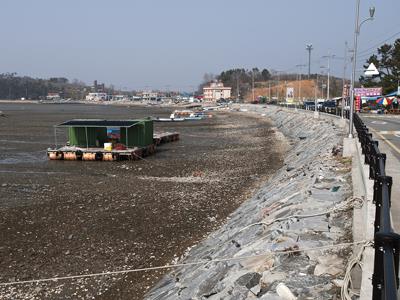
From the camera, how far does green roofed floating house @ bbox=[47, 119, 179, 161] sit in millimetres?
34122

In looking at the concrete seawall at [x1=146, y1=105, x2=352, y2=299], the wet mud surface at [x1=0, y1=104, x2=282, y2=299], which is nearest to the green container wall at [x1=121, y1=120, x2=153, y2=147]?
the wet mud surface at [x1=0, y1=104, x2=282, y2=299]

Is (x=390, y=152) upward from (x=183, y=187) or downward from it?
upward

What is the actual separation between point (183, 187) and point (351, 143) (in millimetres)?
8818

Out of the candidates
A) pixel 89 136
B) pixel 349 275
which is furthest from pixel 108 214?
pixel 89 136

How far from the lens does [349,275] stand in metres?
6.06

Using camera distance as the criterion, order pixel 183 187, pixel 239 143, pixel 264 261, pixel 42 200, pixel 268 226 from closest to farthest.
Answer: pixel 264 261 → pixel 268 226 → pixel 42 200 → pixel 183 187 → pixel 239 143

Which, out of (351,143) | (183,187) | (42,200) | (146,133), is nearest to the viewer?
(351,143)

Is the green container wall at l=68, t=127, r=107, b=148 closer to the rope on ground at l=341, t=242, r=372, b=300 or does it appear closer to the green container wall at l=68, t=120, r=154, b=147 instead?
the green container wall at l=68, t=120, r=154, b=147

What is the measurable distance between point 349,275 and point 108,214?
492 inches

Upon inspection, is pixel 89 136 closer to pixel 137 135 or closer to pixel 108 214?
pixel 137 135

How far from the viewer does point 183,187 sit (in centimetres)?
2253

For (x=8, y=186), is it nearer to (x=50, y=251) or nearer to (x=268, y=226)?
(x=50, y=251)

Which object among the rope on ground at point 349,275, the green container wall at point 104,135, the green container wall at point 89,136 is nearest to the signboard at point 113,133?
the green container wall at point 104,135

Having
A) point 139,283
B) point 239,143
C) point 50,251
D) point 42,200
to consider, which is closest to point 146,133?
point 239,143
